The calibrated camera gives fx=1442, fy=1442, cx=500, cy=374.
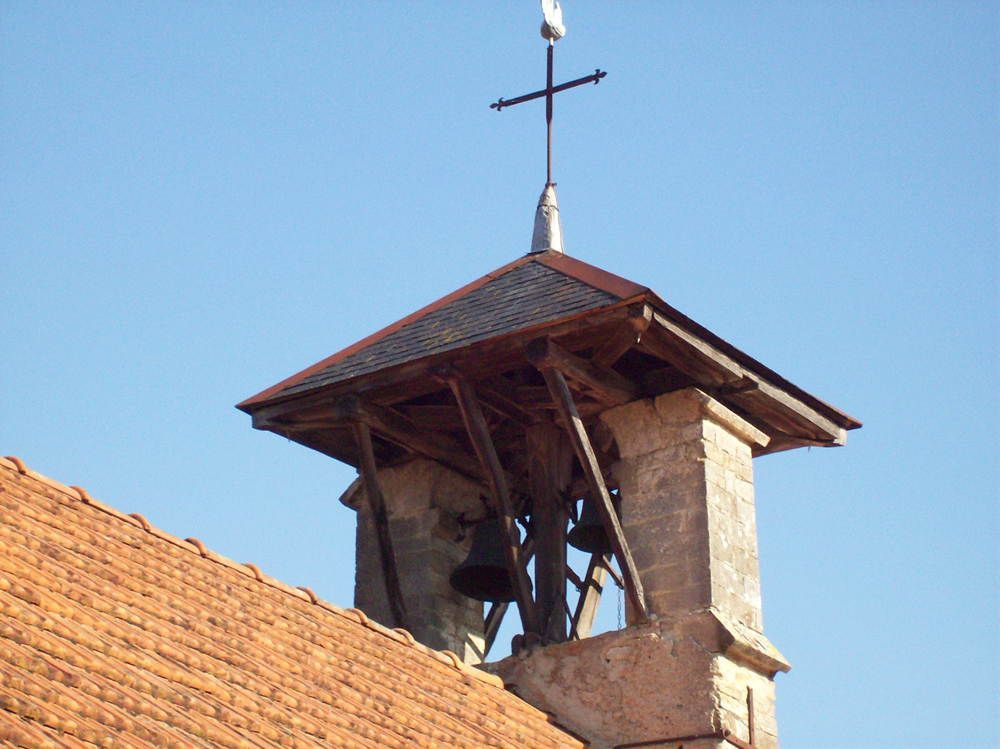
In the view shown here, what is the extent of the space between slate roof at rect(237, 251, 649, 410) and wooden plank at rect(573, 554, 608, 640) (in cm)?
171

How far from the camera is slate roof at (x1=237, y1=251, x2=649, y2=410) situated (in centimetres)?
760

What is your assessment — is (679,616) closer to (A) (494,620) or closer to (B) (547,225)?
(A) (494,620)

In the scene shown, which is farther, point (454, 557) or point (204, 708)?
point (454, 557)

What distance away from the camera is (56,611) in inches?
176

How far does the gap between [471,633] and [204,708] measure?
4.36 metres

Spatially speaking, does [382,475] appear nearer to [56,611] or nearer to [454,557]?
[454,557]

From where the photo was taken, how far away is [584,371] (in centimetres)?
768

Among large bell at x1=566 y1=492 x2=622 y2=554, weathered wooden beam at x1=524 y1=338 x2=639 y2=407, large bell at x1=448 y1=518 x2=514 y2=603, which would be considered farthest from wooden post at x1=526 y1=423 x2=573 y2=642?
weathered wooden beam at x1=524 y1=338 x2=639 y2=407

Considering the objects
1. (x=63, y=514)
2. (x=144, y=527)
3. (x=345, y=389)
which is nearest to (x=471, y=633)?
(x=345, y=389)

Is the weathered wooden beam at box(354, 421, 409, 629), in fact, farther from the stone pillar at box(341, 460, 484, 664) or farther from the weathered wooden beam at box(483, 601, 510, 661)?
the weathered wooden beam at box(483, 601, 510, 661)

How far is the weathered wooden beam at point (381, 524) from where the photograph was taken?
8227 mm

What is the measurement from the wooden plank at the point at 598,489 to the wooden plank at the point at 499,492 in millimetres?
536

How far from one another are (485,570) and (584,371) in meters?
1.47

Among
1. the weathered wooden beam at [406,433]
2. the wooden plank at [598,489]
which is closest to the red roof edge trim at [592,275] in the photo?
the wooden plank at [598,489]
